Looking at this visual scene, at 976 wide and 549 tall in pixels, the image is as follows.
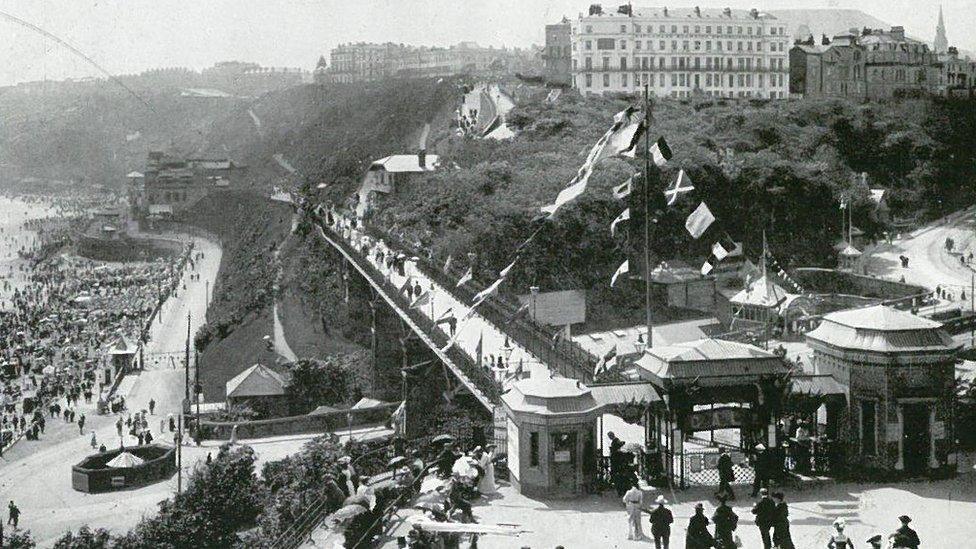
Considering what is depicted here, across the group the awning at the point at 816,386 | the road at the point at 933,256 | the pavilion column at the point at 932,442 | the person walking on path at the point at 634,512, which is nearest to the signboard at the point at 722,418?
the awning at the point at 816,386

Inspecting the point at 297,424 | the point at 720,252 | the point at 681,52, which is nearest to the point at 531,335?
the point at 720,252

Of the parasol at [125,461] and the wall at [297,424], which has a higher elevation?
the wall at [297,424]

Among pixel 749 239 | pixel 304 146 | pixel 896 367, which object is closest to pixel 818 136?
pixel 749 239

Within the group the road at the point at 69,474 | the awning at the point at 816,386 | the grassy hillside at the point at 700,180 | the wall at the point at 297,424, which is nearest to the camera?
the awning at the point at 816,386

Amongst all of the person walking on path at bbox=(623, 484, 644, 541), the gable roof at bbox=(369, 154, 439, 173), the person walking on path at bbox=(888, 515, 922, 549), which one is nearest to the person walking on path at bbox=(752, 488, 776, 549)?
the person walking on path at bbox=(888, 515, 922, 549)

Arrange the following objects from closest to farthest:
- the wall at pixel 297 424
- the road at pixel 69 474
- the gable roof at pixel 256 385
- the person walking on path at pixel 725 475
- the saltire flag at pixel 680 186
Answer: the person walking on path at pixel 725 475, the saltire flag at pixel 680 186, the road at pixel 69 474, the wall at pixel 297 424, the gable roof at pixel 256 385

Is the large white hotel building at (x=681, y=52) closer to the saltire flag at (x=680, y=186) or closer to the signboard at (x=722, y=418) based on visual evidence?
the saltire flag at (x=680, y=186)

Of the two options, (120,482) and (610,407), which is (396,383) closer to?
(120,482)

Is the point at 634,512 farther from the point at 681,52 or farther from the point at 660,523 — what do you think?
the point at 681,52
